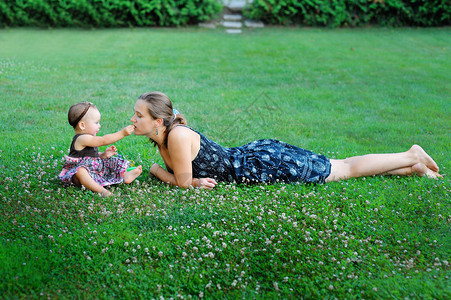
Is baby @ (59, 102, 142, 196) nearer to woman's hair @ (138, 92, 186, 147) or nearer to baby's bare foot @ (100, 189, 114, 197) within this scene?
baby's bare foot @ (100, 189, 114, 197)

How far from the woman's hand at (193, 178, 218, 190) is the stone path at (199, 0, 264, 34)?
1122 cm

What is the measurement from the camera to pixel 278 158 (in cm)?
520

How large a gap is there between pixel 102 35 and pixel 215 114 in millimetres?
8505

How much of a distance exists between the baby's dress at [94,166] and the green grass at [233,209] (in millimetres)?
177

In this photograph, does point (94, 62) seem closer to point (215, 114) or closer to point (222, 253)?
point (215, 114)

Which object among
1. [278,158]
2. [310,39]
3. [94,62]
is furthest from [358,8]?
[278,158]

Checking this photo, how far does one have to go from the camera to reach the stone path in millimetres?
16062

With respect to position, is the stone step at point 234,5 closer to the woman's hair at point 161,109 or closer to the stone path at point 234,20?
the stone path at point 234,20

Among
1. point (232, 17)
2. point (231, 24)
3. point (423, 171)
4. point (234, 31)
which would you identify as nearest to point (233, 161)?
point (423, 171)

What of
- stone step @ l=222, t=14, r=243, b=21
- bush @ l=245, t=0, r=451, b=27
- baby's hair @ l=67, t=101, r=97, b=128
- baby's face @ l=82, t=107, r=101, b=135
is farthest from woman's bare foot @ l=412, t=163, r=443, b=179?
stone step @ l=222, t=14, r=243, b=21

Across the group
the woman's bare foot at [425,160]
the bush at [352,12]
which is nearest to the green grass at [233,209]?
the woman's bare foot at [425,160]

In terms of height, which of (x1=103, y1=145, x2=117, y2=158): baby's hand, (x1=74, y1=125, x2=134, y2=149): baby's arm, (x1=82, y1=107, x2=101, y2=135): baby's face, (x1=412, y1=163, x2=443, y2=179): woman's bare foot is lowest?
(x1=412, y1=163, x2=443, y2=179): woman's bare foot

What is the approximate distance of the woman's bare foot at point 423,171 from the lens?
5250 millimetres

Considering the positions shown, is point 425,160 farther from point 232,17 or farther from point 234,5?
point 234,5
